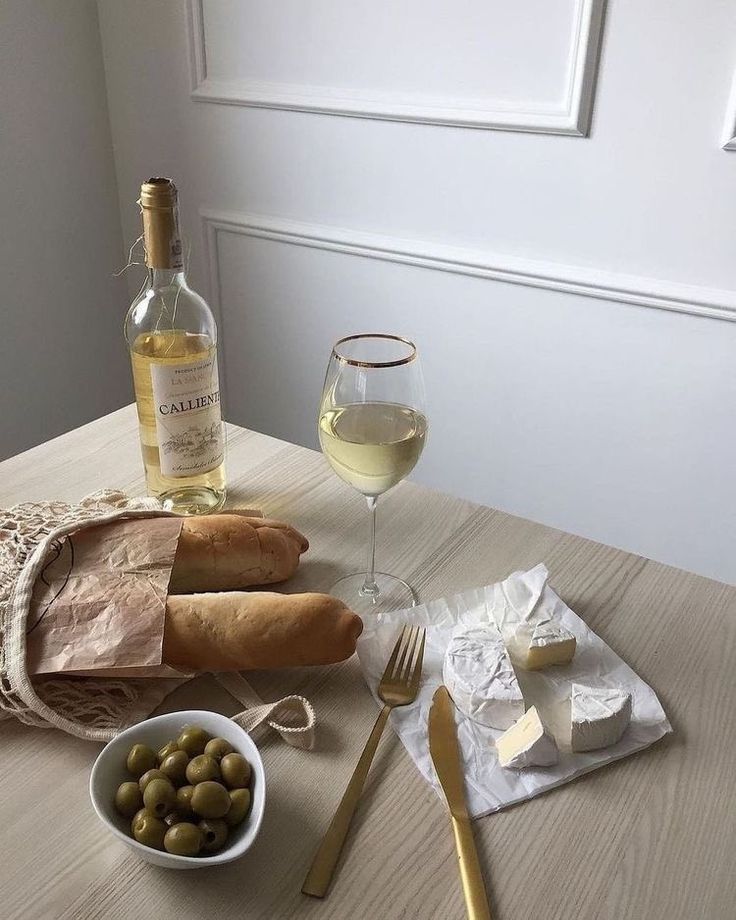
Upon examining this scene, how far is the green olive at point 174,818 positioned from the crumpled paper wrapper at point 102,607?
12cm

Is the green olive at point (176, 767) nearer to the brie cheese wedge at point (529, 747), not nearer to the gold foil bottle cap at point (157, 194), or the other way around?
the brie cheese wedge at point (529, 747)

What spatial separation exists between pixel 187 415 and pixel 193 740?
1.05ft

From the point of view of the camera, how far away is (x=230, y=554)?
0.68 metres

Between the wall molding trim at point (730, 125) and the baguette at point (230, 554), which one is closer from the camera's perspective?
the baguette at point (230, 554)

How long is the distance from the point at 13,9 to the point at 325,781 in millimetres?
1651

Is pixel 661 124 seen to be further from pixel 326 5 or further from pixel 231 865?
pixel 231 865

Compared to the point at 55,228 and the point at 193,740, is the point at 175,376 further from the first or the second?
the point at 55,228

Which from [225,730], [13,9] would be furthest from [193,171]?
[225,730]

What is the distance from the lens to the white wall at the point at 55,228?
1666 millimetres

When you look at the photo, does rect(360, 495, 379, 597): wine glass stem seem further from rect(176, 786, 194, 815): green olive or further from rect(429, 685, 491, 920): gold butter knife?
rect(176, 786, 194, 815): green olive

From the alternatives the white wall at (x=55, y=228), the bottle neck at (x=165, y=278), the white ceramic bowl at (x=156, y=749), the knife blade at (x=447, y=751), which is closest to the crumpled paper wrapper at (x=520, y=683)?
the knife blade at (x=447, y=751)

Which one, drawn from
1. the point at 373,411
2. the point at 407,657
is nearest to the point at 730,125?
the point at 373,411

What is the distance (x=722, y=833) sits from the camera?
0.50 metres

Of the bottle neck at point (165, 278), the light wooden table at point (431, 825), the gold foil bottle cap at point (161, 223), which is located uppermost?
the gold foil bottle cap at point (161, 223)
